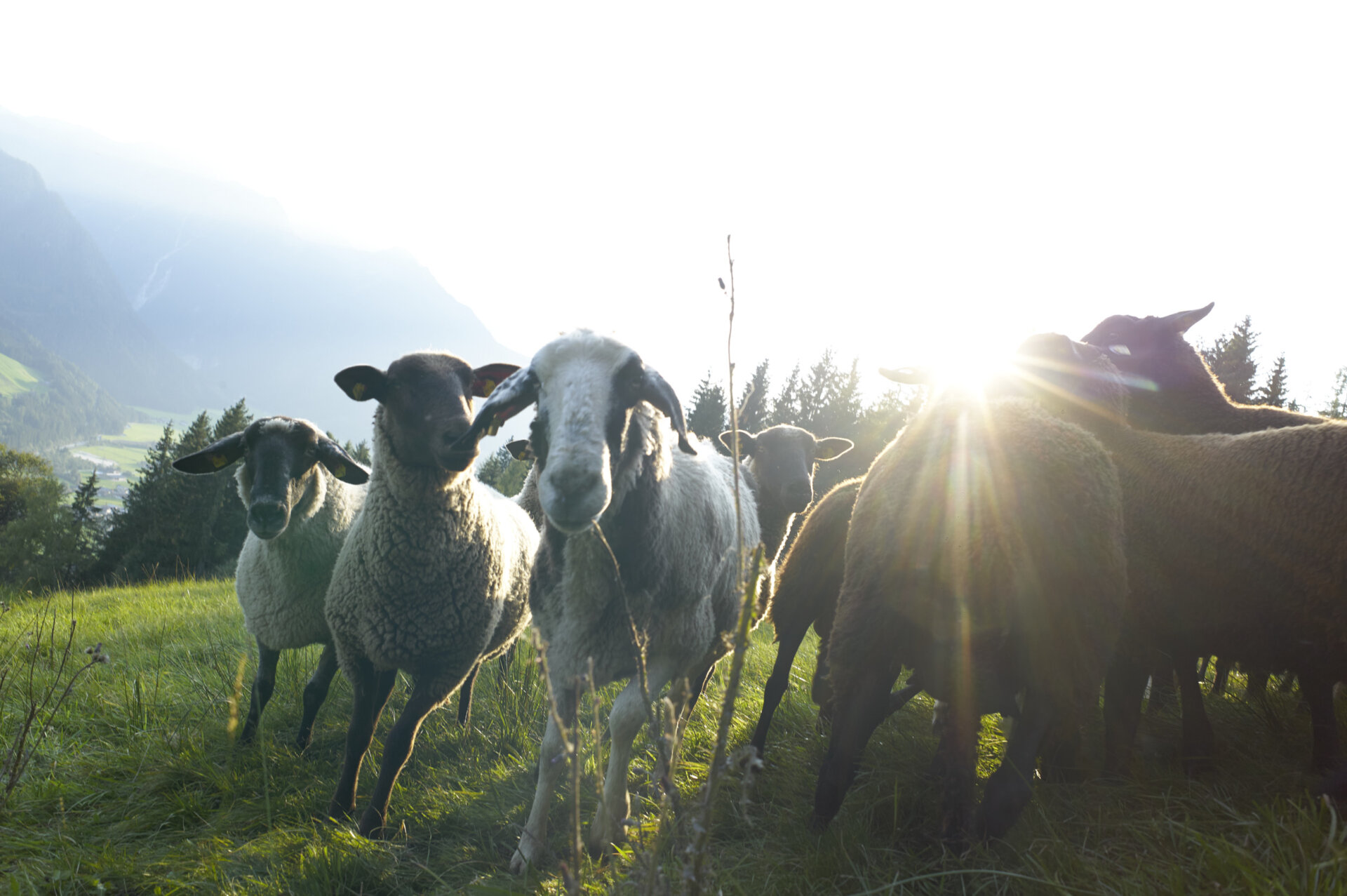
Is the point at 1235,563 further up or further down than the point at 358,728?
further up

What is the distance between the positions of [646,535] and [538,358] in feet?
3.37

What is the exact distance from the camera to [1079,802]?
265cm

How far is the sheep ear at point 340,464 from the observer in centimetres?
434

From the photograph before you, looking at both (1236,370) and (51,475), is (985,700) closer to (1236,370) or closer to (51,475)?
(1236,370)

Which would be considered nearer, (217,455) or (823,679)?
(823,679)

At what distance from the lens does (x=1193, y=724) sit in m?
3.05

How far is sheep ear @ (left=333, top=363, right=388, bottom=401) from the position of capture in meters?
3.83

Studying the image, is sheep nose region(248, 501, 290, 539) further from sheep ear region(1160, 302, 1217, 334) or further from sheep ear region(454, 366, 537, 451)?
sheep ear region(1160, 302, 1217, 334)

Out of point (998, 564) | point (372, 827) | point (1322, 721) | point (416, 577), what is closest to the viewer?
point (998, 564)

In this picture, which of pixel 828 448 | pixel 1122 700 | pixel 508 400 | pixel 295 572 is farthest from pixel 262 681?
pixel 828 448

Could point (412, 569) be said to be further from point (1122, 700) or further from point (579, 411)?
point (1122, 700)

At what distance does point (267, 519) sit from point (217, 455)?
825mm

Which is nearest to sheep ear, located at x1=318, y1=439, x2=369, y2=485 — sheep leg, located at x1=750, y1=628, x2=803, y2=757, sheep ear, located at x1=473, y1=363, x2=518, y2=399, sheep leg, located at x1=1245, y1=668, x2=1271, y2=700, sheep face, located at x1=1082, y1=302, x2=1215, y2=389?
sheep ear, located at x1=473, y1=363, x2=518, y2=399

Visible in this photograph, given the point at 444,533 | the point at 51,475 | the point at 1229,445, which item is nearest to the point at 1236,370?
the point at 1229,445
